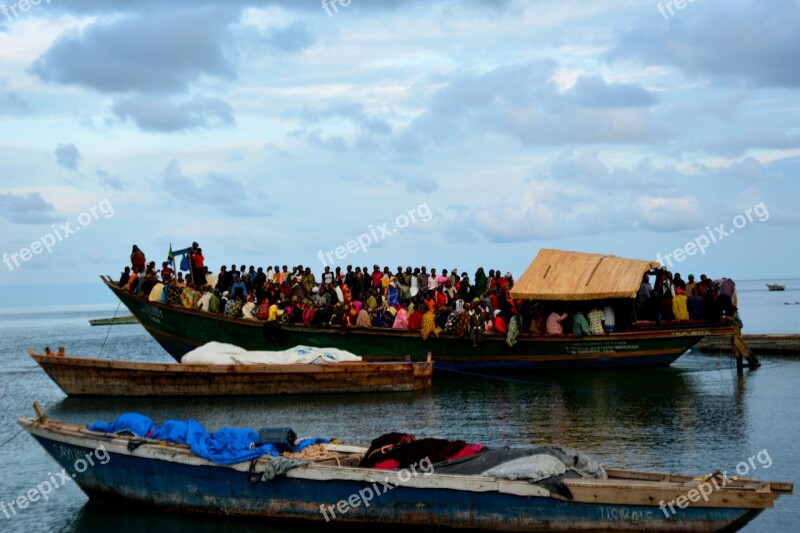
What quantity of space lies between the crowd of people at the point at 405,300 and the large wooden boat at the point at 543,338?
33 cm

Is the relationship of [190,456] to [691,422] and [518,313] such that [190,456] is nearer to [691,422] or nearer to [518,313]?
[691,422]

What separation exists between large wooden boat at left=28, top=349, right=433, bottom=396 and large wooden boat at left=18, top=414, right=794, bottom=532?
9.68m

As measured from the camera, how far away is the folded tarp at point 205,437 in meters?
12.9

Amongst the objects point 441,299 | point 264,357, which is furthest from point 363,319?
point 264,357

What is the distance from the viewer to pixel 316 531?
12.6 m

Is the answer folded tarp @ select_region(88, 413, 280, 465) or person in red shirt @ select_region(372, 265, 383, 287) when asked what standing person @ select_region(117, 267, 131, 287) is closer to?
person in red shirt @ select_region(372, 265, 383, 287)

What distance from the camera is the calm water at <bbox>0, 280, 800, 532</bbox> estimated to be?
1435 cm

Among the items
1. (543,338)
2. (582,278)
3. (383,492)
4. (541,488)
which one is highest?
(582,278)

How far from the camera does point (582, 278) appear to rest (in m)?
27.8

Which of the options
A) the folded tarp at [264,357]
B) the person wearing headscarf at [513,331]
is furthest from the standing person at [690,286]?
the folded tarp at [264,357]

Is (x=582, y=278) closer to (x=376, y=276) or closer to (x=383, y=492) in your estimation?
(x=376, y=276)

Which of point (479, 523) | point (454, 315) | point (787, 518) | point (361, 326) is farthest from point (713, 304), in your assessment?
point (479, 523)

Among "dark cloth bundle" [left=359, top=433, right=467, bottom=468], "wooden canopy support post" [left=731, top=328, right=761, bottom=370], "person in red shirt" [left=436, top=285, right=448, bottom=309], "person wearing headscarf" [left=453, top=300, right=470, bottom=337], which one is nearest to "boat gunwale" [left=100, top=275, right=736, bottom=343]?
"person wearing headscarf" [left=453, top=300, right=470, bottom=337]

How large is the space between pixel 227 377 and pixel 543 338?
9.49 metres
